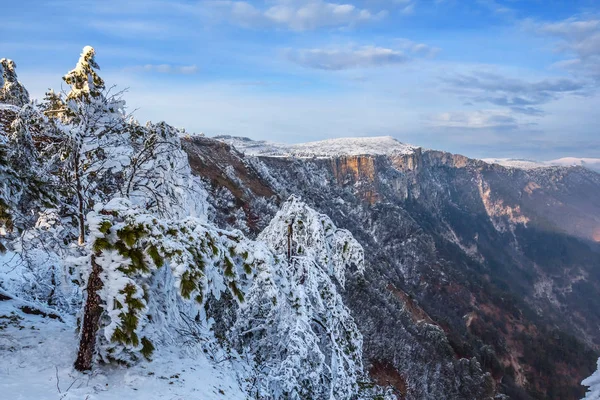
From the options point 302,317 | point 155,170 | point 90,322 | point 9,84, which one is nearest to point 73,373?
point 90,322

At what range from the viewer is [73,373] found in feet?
14.0

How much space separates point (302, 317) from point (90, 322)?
9.04 ft

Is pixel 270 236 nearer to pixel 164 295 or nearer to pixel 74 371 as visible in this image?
pixel 164 295

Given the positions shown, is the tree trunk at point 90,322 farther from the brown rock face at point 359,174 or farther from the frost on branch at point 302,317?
the brown rock face at point 359,174

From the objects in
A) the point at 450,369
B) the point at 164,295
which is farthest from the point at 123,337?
the point at 450,369

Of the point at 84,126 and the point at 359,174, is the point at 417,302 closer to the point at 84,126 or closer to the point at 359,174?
the point at 359,174

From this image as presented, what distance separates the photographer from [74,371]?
4.30m

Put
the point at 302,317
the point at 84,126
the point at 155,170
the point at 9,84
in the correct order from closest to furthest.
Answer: the point at 84,126
the point at 302,317
the point at 155,170
the point at 9,84

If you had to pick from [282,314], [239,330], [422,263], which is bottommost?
[422,263]

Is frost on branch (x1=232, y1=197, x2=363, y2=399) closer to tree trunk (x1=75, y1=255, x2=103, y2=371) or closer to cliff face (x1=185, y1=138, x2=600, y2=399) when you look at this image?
tree trunk (x1=75, y1=255, x2=103, y2=371)

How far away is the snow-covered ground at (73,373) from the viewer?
3967 mm

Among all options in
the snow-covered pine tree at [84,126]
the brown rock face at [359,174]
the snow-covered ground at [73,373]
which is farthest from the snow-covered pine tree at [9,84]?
the brown rock face at [359,174]

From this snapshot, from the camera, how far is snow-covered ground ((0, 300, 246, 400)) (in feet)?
13.0

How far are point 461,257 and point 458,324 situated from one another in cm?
7766
